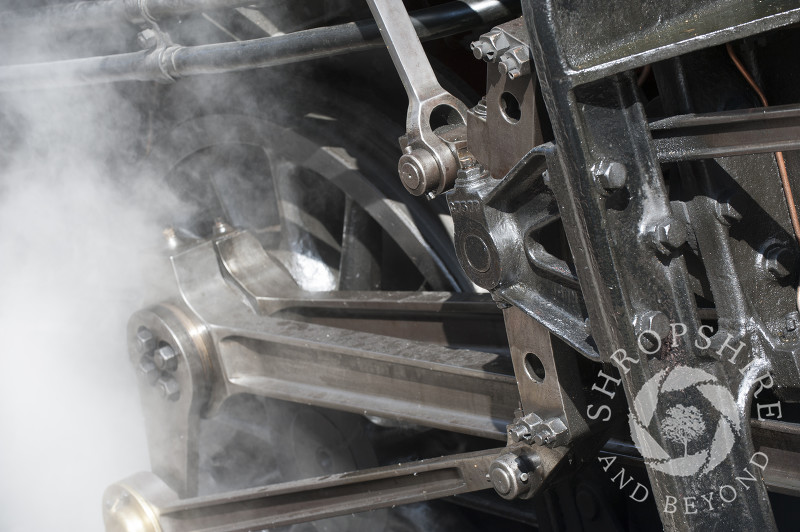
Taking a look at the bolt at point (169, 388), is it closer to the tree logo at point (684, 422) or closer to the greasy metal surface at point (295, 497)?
the greasy metal surface at point (295, 497)

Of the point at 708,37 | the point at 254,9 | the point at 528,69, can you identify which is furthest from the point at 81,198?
the point at 708,37

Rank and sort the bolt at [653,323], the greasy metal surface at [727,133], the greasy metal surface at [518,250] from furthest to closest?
the greasy metal surface at [518,250] → the bolt at [653,323] → the greasy metal surface at [727,133]

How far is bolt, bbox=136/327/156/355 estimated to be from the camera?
2.04 meters

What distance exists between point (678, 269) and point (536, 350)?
0.78 feet

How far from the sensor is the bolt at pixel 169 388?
2053 mm

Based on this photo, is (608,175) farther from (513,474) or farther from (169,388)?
(169,388)

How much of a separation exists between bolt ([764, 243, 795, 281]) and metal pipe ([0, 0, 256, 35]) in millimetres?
926

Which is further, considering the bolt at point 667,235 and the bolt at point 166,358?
the bolt at point 166,358

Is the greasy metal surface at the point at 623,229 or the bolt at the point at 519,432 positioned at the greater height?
the greasy metal surface at the point at 623,229

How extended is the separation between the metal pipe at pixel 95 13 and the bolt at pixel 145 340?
632mm

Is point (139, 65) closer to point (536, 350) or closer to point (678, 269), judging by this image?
point (536, 350)

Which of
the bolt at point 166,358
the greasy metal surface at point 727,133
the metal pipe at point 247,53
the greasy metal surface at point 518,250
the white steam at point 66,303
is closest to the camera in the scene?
the greasy metal surface at point 727,133

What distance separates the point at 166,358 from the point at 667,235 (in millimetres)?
1203

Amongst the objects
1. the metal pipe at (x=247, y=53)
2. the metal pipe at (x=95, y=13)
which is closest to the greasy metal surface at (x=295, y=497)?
the metal pipe at (x=247, y=53)
